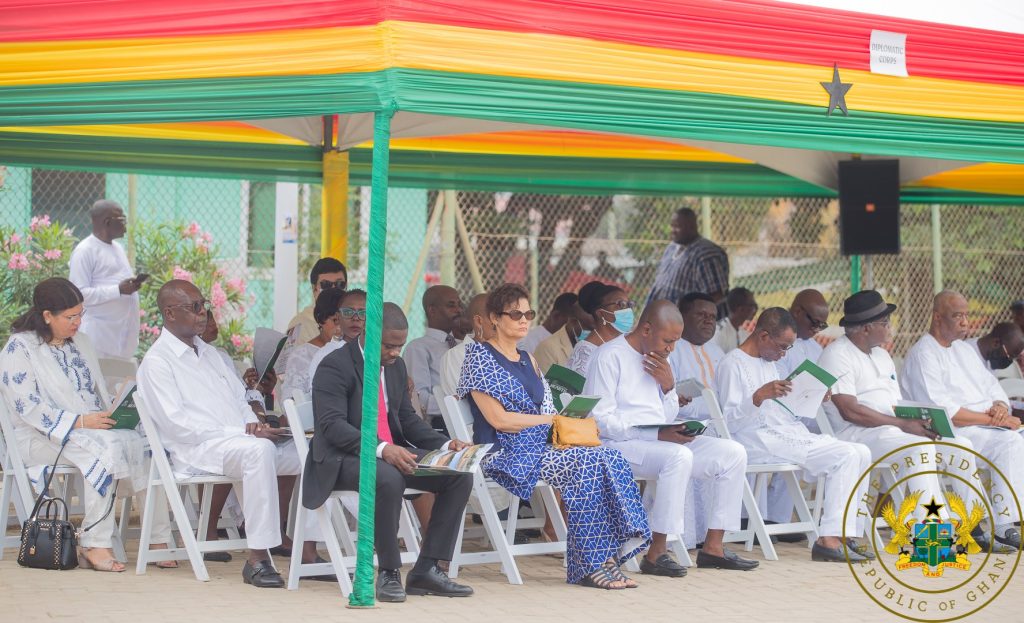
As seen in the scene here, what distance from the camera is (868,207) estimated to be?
10.3 meters

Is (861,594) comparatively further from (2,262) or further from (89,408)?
(2,262)

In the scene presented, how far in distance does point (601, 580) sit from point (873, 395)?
247 cm

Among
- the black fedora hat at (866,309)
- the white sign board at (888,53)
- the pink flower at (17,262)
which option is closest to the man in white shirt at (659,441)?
the black fedora hat at (866,309)

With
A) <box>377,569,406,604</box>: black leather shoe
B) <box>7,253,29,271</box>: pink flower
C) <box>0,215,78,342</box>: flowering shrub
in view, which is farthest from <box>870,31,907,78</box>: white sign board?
<box>7,253,29,271</box>: pink flower

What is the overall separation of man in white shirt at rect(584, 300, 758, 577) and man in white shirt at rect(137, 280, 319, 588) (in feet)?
5.36

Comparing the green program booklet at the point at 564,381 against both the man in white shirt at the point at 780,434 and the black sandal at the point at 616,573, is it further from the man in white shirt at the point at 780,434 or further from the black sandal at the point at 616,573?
the black sandal at the point at 616,573

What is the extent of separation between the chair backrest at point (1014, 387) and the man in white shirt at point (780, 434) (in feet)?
6.62

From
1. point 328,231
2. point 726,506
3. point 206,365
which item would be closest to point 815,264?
point 328,231

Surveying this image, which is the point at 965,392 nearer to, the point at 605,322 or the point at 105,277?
the point at 605,322

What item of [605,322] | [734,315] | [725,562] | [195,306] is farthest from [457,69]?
[734,315]

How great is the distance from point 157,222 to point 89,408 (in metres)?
5.97

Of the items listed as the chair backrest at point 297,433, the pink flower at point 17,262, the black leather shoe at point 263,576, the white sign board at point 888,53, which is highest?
the white sign board at point 888,53

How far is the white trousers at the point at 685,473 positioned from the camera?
21.9 ft

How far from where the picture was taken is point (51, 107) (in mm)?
5840
